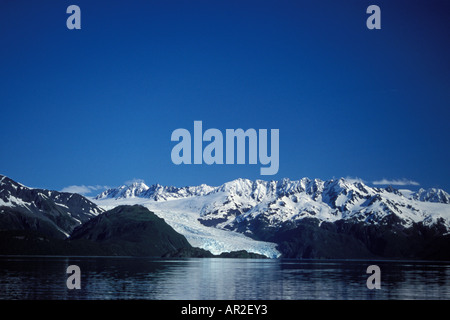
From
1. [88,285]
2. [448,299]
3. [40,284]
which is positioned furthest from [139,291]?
[448,299]

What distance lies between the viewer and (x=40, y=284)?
352ft
